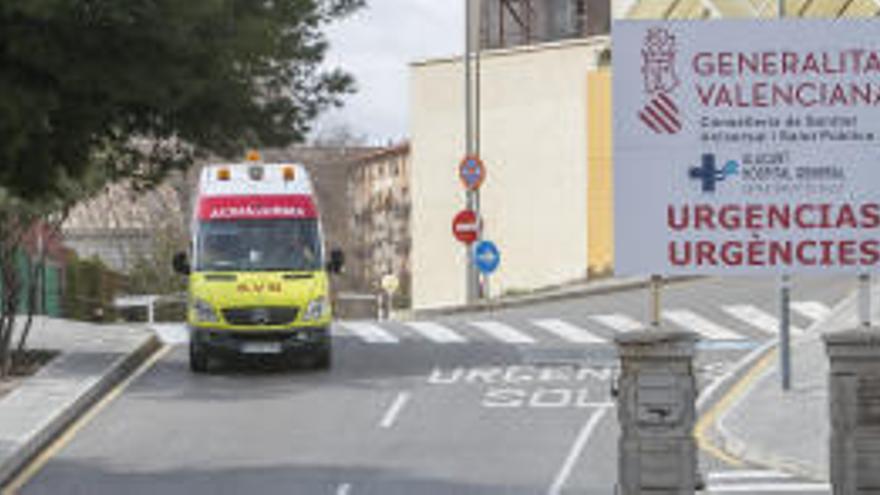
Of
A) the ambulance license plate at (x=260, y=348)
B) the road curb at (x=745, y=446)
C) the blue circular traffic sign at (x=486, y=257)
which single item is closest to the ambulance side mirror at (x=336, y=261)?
the ambulance license plate at (x=260, y=348)

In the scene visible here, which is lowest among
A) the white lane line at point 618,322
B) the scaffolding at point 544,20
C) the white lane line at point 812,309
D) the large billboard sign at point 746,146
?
the white lane line at point 618,322

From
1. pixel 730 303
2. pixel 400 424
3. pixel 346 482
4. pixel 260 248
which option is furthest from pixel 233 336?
pixel 730 303

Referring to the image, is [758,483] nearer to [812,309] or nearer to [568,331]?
[568,331]

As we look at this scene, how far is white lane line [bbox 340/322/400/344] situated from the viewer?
32.4m

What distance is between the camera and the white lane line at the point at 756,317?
106 ft

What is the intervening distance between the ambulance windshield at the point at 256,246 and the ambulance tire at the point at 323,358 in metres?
1.10

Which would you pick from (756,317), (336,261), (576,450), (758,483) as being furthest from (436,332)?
(758,483)

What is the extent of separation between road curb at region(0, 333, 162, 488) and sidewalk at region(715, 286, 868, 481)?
286 inches

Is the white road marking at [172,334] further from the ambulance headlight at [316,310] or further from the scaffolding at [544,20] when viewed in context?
the scaffolding at [544,20]

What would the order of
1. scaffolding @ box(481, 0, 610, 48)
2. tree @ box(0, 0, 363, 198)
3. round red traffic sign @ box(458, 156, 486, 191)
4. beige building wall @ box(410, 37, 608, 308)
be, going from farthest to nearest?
scaffolding @ box(481, 0, 610, 48) → beige building wall @ box(410, 37, 608, 308) → round red traffic sign @ box(458, 156, 486, 191) → tree @ box(0, 0, 363, 198)

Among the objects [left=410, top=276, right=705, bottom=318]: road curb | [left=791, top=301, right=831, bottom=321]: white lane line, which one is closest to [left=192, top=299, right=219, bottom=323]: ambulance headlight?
[left=791, top=301, right=831, bottom=321]: white lane line

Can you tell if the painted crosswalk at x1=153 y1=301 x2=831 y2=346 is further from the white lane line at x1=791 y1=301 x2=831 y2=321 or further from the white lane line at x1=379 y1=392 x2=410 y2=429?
the white lane line at x1=379 y1=392 x2=410 y2=429

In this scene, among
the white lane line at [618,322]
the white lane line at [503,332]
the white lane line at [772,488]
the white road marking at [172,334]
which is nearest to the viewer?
the white lane line at [772,488]

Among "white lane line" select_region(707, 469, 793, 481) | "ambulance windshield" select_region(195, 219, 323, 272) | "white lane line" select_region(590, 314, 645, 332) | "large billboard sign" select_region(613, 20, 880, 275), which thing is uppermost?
"large billboard sign" select_region(613, 20, 880, 275)
